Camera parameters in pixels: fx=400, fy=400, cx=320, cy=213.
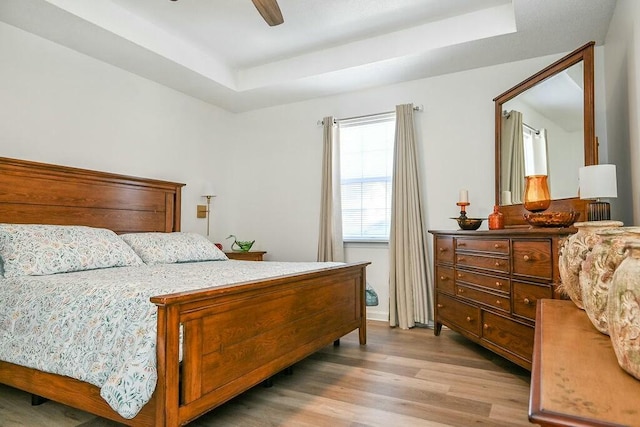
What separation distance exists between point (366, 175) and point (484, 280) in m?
1.89

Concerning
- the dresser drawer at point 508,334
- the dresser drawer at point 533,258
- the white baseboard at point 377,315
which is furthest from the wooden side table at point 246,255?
the dresser drawer at point 533,258

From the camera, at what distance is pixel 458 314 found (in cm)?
305

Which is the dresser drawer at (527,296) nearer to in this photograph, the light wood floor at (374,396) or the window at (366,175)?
the light wood floor at (374,396)

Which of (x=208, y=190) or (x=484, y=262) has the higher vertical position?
(x=208, y=190)

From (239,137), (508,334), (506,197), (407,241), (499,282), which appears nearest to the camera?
(508,334)

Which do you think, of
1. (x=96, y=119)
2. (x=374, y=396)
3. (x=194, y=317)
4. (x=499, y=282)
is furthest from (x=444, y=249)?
(x=96, y=119)

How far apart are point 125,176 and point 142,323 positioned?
238cm

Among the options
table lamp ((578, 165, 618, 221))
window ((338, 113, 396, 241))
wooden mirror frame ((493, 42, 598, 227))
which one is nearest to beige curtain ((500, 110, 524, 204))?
wooden mirror frame ((493, 42, 598, 227))

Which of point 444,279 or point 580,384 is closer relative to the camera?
point 580,384

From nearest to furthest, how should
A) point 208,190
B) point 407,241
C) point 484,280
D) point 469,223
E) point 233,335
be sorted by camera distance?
1. point 233,335
2. point 484,280
3. point 469,223
4. point 407,241
5. point 208,190

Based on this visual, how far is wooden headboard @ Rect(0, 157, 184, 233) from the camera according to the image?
2805 mm

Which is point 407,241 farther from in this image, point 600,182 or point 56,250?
point 56,250

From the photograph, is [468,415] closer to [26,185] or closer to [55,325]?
[55,325]

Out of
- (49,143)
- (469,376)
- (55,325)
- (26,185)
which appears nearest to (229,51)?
(49,143)
